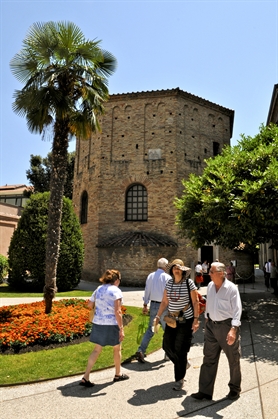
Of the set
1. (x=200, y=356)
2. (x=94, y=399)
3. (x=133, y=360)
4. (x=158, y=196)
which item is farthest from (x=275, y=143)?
(x=158, y=196)

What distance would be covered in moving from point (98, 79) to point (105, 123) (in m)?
12.8

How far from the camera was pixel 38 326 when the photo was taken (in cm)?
710

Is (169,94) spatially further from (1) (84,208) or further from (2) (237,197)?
(2) (237,197)

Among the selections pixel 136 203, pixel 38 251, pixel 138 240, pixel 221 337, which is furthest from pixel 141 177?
pixel 221 337

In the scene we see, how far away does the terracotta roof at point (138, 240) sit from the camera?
1975 cm

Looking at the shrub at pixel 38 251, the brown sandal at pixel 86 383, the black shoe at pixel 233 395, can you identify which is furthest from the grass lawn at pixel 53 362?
the shrub at pixel 38 251

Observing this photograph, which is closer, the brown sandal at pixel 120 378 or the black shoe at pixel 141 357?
the brown sandal at pixel 120 378

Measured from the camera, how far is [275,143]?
384 inches

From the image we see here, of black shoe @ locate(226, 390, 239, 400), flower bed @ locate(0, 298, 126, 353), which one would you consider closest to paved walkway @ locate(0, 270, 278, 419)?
black shoe @ locate(226, 390, 239, 400)

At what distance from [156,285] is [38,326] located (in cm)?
312

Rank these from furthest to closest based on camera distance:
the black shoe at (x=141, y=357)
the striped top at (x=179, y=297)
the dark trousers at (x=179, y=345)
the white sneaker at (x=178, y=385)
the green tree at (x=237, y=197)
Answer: the green tree at (x=237, y=197) < the black shoe at (x=141, y=357) < the striped top at (x=179, y=297) < the dark trousers at (x=179, y=345) < the white sneaker at (x=178, y=385)

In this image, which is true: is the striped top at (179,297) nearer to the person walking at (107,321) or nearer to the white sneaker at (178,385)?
the person walking at (107,321)

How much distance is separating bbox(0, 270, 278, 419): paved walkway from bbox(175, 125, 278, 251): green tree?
3936 millimetres

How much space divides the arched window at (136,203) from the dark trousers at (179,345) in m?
16.9
